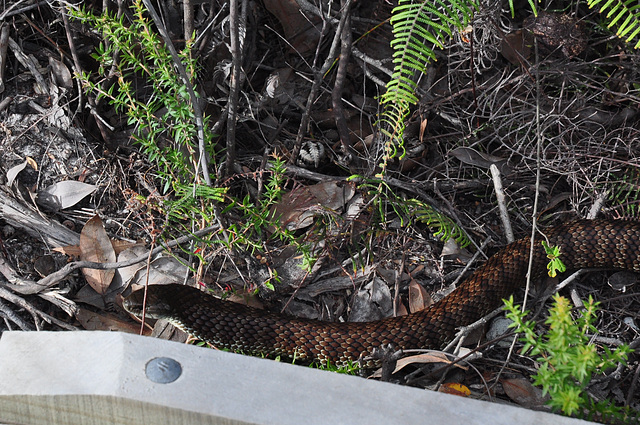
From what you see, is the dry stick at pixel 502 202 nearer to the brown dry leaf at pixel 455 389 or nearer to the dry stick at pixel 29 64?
the brown dry leaf at pixel 455 389

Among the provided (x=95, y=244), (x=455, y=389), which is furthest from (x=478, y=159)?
(x=95, y=244)

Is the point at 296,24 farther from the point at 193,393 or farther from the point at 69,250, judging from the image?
the point at 193,393

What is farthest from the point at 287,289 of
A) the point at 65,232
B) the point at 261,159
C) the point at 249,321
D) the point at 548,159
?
the point at 548,159

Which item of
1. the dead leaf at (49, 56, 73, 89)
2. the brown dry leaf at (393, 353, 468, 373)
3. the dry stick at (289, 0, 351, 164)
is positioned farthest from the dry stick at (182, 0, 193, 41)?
the brown dry leaf at (393, 353, 468, 373)

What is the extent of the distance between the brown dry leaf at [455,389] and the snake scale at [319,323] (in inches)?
12.4

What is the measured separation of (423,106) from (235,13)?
1672 millimetres

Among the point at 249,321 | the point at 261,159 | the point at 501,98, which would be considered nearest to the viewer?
the point at 249,321

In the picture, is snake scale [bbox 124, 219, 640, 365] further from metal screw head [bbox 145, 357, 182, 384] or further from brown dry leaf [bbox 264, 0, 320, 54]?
brown dry leaf [bbox 264, 0, 320, 54]

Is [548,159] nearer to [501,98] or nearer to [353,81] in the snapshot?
[501,98]

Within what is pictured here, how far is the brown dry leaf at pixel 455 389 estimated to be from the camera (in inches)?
135

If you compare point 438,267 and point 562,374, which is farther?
point 438,267

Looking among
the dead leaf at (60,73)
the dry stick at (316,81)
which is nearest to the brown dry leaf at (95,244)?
the dead leaf at (60,73)

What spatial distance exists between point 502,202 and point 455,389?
1.30 metres

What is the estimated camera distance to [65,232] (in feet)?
13.4
